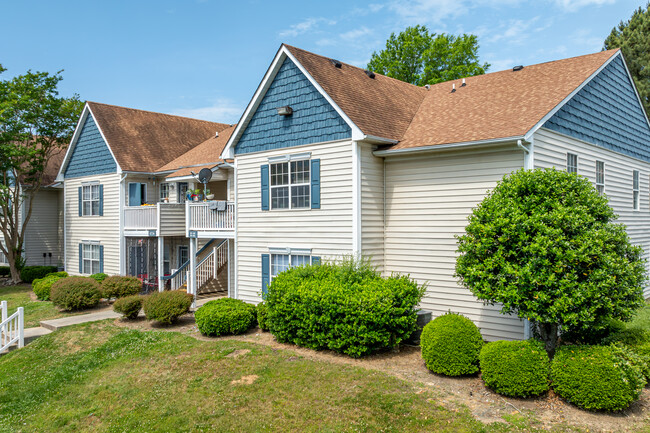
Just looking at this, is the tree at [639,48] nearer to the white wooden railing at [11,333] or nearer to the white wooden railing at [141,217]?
the white wooden railing at [141,217]

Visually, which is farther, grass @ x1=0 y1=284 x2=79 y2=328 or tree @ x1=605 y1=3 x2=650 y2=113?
tree @ x1=605 y1=3 x2=650 y2=113

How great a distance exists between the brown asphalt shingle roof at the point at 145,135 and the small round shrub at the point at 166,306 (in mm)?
10022

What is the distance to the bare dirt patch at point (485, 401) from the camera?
7.79 meters

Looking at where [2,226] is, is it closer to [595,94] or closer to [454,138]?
[454,138]

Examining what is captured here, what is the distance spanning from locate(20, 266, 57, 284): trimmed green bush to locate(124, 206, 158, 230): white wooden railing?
8.45 meters

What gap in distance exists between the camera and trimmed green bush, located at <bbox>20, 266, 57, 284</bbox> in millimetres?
27656

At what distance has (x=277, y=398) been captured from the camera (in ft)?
30.4

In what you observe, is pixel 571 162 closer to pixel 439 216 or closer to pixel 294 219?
pixel 439 216

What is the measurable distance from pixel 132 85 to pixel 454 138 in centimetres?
2075

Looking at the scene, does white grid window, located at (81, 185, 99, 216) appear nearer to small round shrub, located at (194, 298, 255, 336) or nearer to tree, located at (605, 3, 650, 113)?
small round shrub, located at (194, 298, 255, 336)

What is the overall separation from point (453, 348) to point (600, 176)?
9355mm

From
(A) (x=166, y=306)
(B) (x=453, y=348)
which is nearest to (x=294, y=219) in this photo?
(A) (x=166, y=306)

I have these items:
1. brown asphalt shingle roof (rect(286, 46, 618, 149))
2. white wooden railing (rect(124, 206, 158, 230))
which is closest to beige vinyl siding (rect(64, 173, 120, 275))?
white wooden railing (rect(124, 206, 158, 230))

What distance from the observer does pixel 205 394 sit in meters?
9.78
